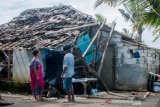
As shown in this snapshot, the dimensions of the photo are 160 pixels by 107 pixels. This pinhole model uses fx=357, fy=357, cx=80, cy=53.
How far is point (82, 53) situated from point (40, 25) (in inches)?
181

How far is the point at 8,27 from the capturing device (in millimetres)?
20547

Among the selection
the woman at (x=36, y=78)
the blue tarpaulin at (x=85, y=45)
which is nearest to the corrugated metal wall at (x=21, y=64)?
the blue tarpaulin at (x=85, y=45)

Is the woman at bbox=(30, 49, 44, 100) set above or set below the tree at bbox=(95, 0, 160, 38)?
below

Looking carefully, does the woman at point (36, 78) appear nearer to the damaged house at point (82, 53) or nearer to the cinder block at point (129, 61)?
the damaged house at point (82, 53)

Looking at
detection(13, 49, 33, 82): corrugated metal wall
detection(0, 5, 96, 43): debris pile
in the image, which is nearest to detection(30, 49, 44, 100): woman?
detection(13, 49, 33, 82): corrugated metal wall

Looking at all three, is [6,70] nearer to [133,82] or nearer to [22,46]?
[22,46]

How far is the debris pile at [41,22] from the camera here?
59.6 ft

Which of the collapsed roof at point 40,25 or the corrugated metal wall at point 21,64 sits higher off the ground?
the collapsed roof at point 40,25

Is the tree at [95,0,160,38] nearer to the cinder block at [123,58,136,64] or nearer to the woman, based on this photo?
the woman

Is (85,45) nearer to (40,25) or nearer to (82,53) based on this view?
(82,53)

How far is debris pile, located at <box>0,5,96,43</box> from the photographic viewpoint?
1816 cm

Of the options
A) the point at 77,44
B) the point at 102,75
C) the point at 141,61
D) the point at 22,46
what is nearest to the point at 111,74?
the point at 102,75

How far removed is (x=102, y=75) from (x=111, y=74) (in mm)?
540

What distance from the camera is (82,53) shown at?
15672 mm
